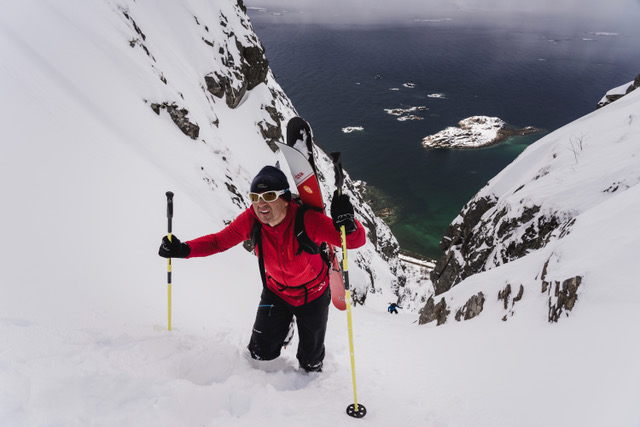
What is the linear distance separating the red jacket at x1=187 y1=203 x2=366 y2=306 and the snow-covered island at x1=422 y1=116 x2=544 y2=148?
338ft

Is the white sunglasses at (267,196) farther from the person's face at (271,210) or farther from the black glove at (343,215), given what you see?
the black glove at (343,215)

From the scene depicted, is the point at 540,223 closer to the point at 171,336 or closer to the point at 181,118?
the point at 171,336

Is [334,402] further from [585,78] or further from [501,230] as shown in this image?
[585,78]

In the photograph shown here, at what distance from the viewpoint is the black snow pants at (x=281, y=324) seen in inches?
192

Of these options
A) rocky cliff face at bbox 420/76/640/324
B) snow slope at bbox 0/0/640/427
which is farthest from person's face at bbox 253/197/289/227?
rocky cliff face at bbox 420/76/640/324

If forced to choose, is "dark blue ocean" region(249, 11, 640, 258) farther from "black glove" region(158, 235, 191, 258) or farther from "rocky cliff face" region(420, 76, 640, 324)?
"black glove" region(158, 235, 191, 258)

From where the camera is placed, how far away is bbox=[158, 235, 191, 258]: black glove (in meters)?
4.41

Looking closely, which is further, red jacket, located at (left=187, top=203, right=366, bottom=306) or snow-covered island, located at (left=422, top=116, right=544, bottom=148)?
snow-covered island, located at (left=422, top=116, right=544, bottom=148)

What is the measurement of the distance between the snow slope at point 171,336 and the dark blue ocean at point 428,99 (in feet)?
208

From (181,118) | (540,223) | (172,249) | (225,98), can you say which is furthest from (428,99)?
(172,249)

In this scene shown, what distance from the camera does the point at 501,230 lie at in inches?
653

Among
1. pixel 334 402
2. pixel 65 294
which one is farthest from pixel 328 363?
pixel 65 294

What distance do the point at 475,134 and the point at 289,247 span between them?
111m

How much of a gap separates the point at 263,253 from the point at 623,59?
236 m
